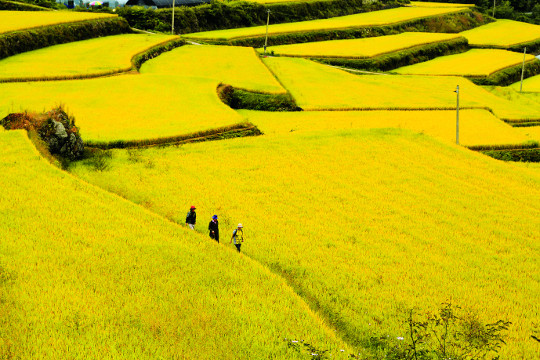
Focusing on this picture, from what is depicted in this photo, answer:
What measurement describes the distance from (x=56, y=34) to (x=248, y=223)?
33.7m

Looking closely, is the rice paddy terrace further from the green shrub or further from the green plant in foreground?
the green plant in foreground

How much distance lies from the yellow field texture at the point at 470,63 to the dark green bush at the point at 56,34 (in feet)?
89.5

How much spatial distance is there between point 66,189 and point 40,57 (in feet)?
79.2

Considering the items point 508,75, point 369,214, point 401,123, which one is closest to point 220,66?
point 401,123

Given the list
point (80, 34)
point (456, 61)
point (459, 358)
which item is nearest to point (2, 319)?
point (459, 358)

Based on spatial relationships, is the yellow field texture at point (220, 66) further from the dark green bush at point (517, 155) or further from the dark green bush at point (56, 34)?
the dark green bush at point (517, 155)

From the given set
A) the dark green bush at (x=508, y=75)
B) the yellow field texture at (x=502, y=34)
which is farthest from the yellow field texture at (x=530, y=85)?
the yellow field texture at (x=502, y=34)

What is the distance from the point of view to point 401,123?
104 ft

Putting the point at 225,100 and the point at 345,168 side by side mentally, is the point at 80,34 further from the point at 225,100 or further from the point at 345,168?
the point at 345,168

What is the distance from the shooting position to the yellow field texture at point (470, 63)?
58.4 m

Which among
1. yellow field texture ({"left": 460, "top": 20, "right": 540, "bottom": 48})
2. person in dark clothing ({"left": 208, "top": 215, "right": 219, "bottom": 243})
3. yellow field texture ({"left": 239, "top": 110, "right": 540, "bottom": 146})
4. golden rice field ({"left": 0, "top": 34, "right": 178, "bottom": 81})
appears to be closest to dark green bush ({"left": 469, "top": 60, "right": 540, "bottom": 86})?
yellow field texture ({"left": 460, "top": 20, "right": 540, "bottom": 48})

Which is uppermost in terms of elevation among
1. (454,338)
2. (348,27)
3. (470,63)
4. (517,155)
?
(348,27)

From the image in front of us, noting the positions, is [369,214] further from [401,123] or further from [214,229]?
[401,123]

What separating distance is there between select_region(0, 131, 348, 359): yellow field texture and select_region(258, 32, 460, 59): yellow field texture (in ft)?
144
